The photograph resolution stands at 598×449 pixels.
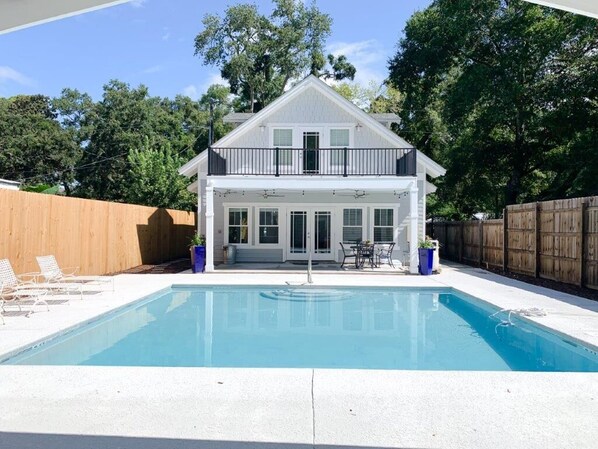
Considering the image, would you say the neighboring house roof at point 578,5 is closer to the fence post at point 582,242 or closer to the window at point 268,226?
the fence post at point 582,242

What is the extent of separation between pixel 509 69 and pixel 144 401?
20673 millimetres

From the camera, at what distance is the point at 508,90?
19.7 m

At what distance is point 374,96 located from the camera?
120 feet

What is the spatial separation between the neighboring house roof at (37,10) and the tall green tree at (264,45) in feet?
105

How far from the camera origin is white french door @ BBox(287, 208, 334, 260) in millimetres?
18578

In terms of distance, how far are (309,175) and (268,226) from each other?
309 cm

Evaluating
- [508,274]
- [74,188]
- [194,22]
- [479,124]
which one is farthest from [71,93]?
[508,274]

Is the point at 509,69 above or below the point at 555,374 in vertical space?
above

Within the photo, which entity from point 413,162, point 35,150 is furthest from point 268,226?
point 35,150

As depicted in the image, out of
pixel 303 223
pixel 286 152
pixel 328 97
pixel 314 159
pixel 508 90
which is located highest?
pixel 508 90

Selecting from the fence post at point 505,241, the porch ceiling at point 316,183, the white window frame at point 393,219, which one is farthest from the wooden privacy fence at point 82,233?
the fence post at point 505,241

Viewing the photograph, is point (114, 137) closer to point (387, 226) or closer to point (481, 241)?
point (387, 226)

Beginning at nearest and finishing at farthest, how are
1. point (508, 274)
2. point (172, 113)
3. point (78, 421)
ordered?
1. point (78, 421)
2. point (508, 274)
3. point (172, 113)

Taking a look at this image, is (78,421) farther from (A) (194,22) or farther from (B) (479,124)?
(A) (194,22)
